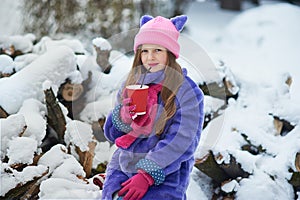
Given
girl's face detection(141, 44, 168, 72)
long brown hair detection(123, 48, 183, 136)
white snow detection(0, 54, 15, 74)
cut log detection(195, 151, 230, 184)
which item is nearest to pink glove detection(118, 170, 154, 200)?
long brown hair detection(123, 48, 183, 136)

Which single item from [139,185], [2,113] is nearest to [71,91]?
[2,113]

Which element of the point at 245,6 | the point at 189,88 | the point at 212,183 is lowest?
the point at 245,6

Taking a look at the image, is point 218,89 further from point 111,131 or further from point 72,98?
point 111,131

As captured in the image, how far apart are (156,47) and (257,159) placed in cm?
91

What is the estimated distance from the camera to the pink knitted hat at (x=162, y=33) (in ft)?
4.95

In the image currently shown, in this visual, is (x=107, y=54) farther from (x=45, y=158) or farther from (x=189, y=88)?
(x=189, y=88)

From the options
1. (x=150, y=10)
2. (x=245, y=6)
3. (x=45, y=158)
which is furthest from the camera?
(x=245, y=6)

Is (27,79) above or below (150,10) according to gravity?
above

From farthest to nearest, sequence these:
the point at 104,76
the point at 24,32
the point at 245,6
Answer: the point at 245,6, the point at 24,32, the point at 104,76

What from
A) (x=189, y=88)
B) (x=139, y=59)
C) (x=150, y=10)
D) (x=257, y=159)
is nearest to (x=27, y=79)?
(x=139, y=59)

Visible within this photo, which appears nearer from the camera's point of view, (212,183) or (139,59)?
(139,59)

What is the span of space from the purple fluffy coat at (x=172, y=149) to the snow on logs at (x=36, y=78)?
86cm

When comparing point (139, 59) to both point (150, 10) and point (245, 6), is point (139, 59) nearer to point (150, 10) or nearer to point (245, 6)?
point (150, 10)

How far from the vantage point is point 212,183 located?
2113 millimetres
